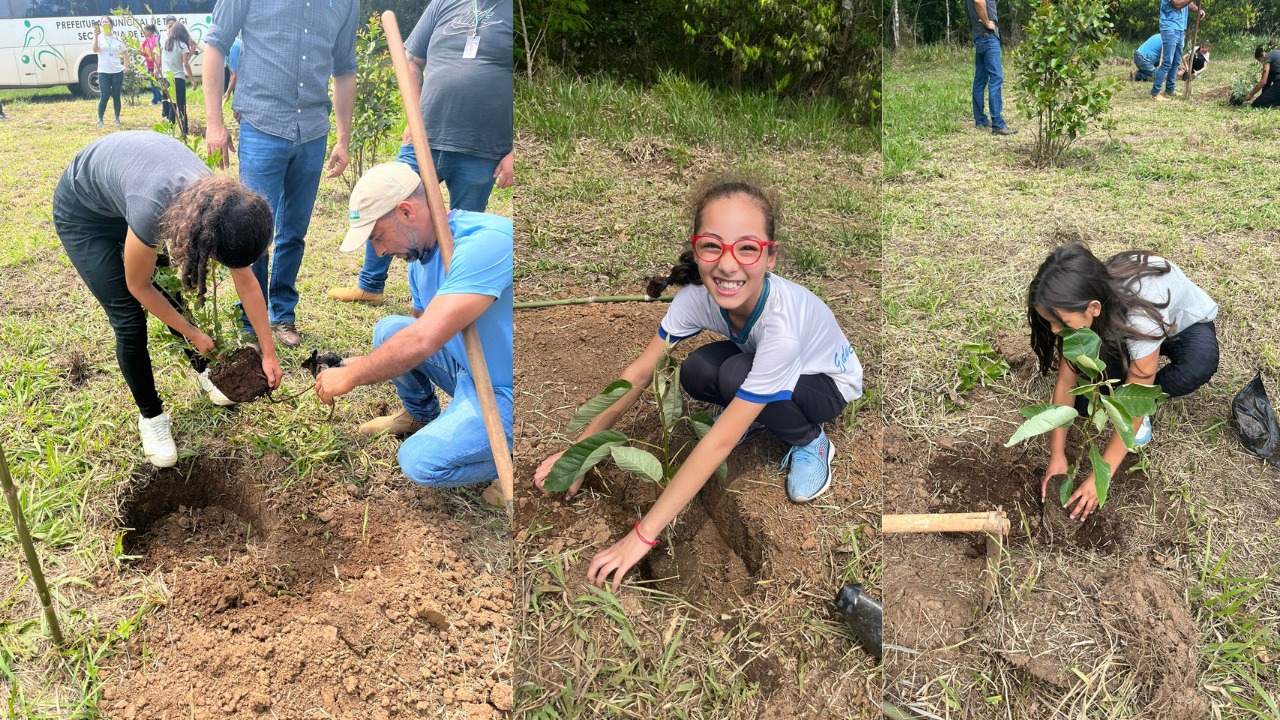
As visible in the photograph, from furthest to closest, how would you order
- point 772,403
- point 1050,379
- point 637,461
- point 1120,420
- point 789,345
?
point 1050,379 < point 1120,420 < point 772,403 < point 789,345 < point 637,461

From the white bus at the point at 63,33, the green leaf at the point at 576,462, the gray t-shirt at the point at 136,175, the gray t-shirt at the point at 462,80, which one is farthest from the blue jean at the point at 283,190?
the green leaf at the point at 576,462

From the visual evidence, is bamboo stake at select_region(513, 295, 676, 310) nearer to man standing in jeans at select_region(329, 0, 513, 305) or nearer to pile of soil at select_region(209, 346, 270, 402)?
man standing in jeans at select_region(329, 0, 513, 305)

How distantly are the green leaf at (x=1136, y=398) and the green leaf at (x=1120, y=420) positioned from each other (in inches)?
0.4

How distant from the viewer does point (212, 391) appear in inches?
99.4

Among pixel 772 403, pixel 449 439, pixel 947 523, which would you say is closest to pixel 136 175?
pixel 449 439

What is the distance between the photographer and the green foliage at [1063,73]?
8.48 ft

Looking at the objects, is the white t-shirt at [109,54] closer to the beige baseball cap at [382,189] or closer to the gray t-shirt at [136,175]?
the gray t-shirt at [136,175]

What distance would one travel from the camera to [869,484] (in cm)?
149

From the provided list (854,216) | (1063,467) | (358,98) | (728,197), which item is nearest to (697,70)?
(728,197)

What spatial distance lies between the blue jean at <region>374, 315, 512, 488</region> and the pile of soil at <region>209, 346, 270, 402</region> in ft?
1.26

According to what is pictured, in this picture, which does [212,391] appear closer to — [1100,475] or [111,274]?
[111,274]

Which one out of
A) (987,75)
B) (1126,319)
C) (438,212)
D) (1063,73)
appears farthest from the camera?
(987,75)

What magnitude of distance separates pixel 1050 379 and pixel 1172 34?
4.34 feet

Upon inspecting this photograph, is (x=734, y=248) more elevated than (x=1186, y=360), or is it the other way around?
(x=734, y=248)
